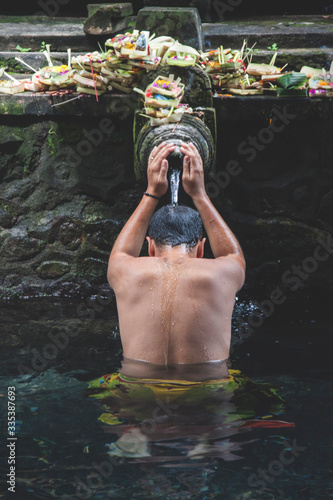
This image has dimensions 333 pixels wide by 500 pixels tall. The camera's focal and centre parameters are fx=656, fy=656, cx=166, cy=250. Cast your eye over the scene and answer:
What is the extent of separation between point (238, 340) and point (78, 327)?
1.27 metres

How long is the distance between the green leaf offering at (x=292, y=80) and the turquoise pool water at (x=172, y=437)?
2.13 metres

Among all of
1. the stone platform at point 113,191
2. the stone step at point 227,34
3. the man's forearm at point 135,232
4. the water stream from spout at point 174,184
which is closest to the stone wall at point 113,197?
the stone platform at point 113,191

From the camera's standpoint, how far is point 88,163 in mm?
5676

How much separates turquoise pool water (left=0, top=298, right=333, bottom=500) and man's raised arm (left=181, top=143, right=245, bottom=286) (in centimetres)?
81

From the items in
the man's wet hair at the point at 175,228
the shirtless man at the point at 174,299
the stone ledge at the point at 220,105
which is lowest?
the shirtless man at the point at 174,299

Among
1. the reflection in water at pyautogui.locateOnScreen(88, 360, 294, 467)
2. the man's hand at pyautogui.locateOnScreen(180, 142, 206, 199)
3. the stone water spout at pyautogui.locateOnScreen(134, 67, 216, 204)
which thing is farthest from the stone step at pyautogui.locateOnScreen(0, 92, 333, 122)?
the reflection in water at pyautogui.locateOnScreen(88, 360, 294, 467)

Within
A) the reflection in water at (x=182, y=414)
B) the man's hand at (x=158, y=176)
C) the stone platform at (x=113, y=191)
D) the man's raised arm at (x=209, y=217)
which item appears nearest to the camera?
the reflection in water at (x=182, y=414)

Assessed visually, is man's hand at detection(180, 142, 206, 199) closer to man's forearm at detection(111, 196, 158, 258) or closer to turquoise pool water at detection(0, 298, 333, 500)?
man's forearm at detection(111, 196, 158, 258)

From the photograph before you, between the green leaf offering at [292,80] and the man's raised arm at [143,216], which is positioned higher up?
the green leaf offering at [292,80]

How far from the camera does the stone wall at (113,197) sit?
5.54 metres

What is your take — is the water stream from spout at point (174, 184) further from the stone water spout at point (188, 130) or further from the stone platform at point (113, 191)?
the stone platform at point (113, 191)

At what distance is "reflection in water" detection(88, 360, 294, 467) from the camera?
3223 millimetres

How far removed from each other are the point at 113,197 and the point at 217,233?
77.1 inches

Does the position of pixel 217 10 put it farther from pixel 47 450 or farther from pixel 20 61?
pixel 47 450
